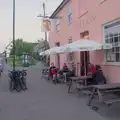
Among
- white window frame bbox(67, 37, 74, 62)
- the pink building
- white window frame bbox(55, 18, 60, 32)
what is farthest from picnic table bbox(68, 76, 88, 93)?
white window frame bbox(55, 18, 60, 32)

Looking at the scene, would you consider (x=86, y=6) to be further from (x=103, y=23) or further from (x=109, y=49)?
(x=109, y=49)

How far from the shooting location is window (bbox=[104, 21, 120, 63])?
10.9 metres

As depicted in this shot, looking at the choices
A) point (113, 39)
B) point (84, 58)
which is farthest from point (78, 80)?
point (84, 58)

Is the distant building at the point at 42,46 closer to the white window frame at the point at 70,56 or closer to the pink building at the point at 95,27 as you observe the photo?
the pink building at the point at 95,27

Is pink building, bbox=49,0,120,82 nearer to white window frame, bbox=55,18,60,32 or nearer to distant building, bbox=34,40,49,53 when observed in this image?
white window frame, bbox=55,18,60,32

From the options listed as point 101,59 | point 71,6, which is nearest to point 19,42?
point 71,6

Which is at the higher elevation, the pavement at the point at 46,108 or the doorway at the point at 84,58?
the doorway at the point at 84,58

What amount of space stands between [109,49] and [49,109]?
478 cm

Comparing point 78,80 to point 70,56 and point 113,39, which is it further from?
point 70,56

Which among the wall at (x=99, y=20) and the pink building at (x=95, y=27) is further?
the pink building at (x=95, y=27)

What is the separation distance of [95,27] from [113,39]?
181 cm

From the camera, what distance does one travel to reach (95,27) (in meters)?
12.9

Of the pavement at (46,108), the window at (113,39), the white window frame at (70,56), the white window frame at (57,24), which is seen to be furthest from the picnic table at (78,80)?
the white window frame at (57,24)

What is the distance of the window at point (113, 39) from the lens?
10.9 m
